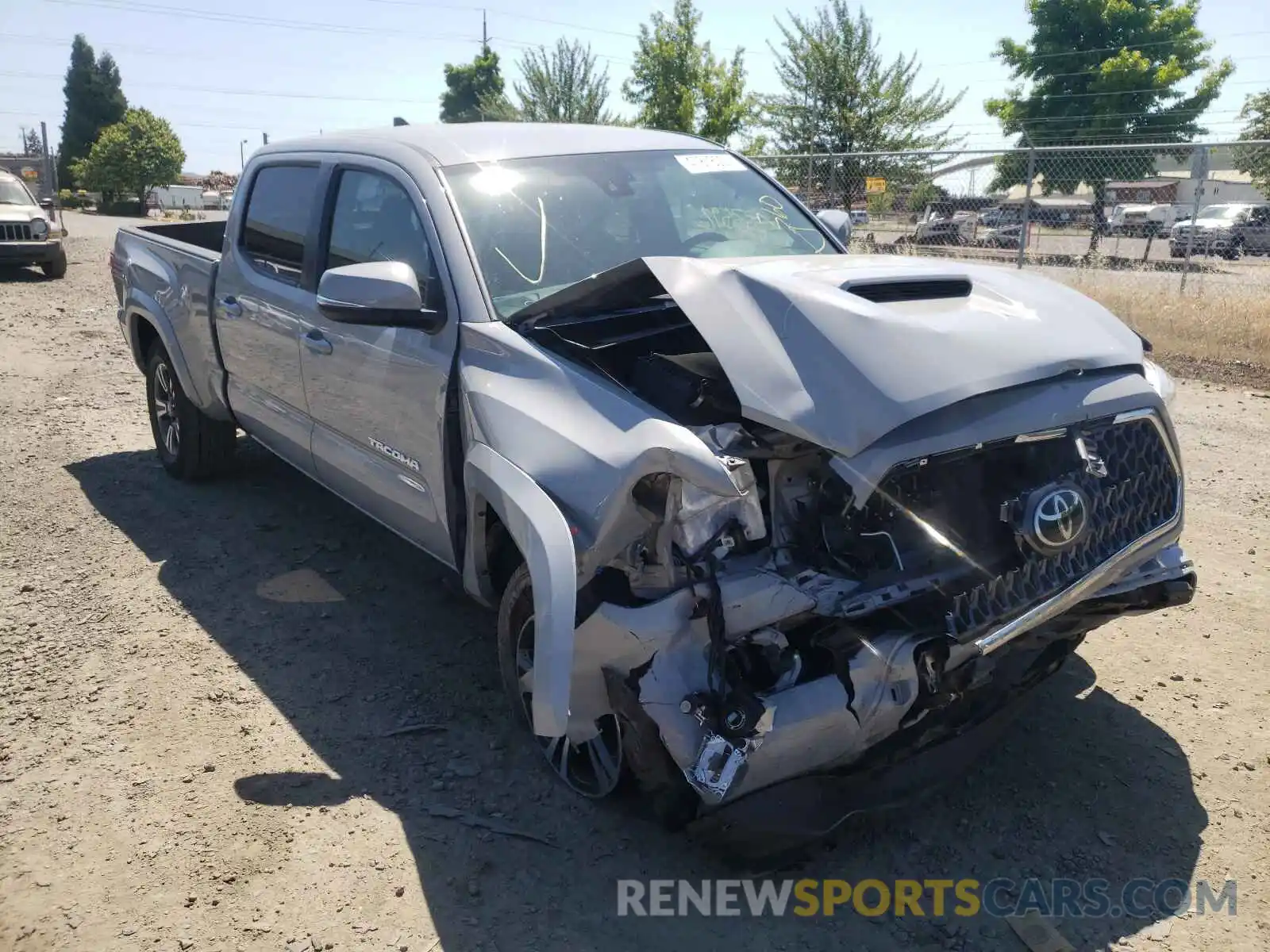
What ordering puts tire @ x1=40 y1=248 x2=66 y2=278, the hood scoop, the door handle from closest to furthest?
the hood scoop < the door handle < tire @ x1=40 y1=248 x2=66 y2=278

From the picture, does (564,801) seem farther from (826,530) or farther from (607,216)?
(607,216)

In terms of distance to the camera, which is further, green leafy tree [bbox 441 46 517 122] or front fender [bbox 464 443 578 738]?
green leafy tree [bbox 441 46 517 122]

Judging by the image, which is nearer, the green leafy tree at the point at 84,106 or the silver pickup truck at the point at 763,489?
the silver pickup truck at the point at 763,489

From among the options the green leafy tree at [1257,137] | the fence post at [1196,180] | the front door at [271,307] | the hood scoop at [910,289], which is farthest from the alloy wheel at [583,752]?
the green leafy tree at [1257,137]

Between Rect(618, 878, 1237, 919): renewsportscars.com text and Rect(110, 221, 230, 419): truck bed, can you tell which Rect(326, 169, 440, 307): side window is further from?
Rect(618, 878, 1237, 919): renewsportscars.com text

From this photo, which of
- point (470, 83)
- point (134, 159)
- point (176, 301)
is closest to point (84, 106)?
point (134, 159)

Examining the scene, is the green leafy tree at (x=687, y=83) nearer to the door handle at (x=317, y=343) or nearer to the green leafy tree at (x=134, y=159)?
the door handle at (x=317, y=343)

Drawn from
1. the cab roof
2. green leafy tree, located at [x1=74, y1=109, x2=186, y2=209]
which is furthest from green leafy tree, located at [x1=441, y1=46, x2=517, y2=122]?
the cab roof

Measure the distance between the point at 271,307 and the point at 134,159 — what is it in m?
51.1

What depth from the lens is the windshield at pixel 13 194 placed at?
16.1m

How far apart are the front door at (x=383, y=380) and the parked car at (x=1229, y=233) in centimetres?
1092

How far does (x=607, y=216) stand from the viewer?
3842 millimetres

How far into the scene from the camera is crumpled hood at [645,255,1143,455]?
97.5 inches

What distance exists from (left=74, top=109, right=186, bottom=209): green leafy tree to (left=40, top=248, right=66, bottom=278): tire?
1379 inches
